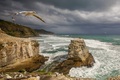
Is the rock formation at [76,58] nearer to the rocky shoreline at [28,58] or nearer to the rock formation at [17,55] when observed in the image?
the rocky shoreline at [28,58]

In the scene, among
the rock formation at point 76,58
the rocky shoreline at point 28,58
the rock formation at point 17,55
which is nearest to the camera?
the rock formation at point 17,55

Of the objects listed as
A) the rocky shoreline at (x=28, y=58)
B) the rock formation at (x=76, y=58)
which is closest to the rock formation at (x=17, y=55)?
the rocky shoreline at (x=28, y=58)

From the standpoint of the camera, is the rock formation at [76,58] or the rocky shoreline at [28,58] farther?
the rock formation at [76,58]

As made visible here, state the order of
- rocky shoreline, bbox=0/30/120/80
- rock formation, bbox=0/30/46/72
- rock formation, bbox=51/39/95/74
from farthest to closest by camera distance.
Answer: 1. rock formation, bbox=51/39/95/74
2. rocky shoreline, bbox=0/30/120/80
3. rock formation, bbox=0/30/46/72

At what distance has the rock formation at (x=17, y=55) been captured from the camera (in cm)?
2783

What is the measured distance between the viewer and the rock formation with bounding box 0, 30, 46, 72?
27833 mm

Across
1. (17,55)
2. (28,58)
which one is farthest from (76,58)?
(17,55)

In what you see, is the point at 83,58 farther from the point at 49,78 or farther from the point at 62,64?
the point at 49,78

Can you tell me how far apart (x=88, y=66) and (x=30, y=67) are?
9226mm

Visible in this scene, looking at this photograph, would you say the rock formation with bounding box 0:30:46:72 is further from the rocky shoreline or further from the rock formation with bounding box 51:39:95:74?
the rock formation with bounding box 51:39:95:74

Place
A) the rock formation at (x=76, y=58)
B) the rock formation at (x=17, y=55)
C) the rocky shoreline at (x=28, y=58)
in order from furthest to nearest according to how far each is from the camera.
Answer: the rock formation at (x=76, y=58), the rocky shoreline at (x=28, y=58), the rock formation at (x=17, y=55)

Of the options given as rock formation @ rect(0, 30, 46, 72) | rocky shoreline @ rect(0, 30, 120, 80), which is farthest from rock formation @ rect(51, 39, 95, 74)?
rock formation @ rect(0, 30, 46, 72)

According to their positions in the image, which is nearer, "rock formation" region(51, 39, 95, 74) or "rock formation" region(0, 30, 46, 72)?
"rock formation" region(0, 30, 46, 72)

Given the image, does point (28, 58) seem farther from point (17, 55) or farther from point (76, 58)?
point (76, 58)
